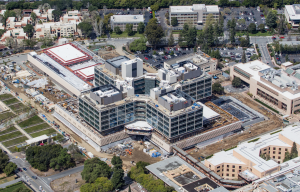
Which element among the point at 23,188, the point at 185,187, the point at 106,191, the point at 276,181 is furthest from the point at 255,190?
the point at 23,188

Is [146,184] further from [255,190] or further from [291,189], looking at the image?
[291,189]

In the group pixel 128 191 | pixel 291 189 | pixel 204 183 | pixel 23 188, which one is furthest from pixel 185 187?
pixel 23 188

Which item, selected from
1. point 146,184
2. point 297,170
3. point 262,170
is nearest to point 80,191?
point 146,184

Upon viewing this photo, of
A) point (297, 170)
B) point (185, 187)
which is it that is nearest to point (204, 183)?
point (185, 187)

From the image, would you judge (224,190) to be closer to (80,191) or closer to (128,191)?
(128,191)

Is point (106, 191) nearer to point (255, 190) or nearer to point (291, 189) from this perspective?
point (255, 190)

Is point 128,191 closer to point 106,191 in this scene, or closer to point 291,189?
point 106,191
